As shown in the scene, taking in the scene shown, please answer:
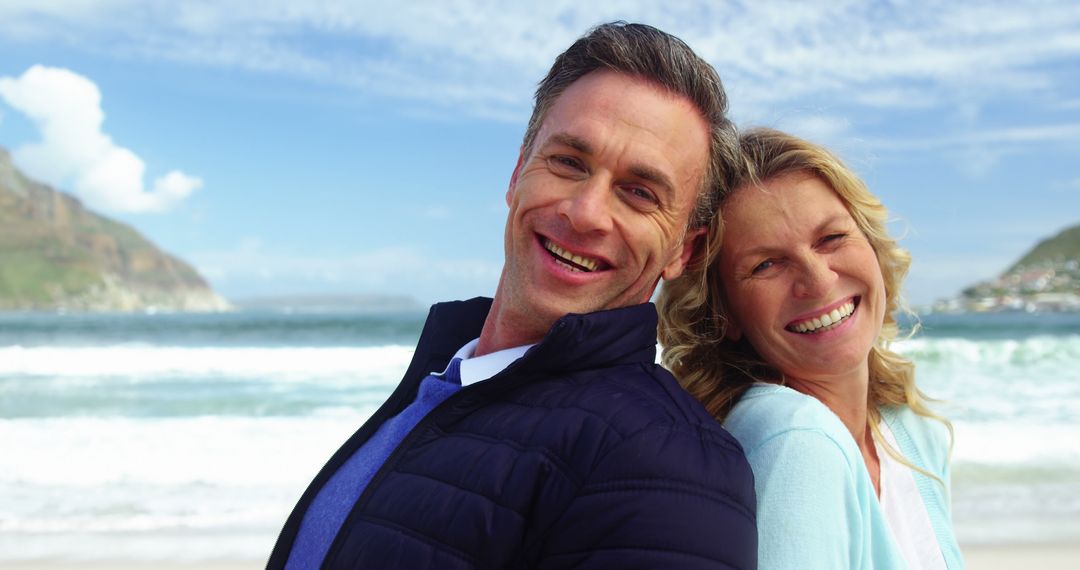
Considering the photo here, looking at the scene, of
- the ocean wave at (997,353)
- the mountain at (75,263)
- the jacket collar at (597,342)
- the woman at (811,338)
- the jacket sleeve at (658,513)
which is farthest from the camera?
the mountain at (75,263)

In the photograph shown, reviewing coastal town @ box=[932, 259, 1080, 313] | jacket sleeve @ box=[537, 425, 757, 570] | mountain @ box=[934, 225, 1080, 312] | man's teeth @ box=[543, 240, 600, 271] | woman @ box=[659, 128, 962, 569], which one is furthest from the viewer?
mountain @ box=[934, 225, 1080, 312]

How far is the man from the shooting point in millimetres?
1541

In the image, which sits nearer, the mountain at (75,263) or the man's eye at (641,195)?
the man's eye at (641,195)

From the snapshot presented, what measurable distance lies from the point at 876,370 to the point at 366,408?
1016 centimetres

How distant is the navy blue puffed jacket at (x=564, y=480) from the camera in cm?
150

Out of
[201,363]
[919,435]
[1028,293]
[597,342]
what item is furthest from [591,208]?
[1028,293]

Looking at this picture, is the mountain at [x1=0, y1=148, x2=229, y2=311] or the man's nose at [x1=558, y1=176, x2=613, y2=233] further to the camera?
the mountain at [x1=0, y1=148, x2=229, y2=311]

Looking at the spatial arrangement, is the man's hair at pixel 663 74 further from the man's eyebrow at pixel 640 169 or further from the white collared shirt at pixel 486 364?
the white collared shirt at pixel 486 364

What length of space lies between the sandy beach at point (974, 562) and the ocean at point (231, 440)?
0.44ft

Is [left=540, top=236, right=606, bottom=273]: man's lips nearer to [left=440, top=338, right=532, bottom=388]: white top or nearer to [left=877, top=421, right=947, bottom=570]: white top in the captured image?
[left=440, top=338, right=532, bottom=388]: white top

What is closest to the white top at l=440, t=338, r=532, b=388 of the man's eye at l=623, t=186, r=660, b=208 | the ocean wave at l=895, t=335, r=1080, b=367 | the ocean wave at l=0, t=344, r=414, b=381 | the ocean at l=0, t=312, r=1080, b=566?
the man's eye at l=623, t=186, r=660, b=208

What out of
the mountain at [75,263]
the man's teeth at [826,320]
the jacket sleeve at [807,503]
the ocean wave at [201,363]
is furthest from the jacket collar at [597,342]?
the mountain at [75,263]

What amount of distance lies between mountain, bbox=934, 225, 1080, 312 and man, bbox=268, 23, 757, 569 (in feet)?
189

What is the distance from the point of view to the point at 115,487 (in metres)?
7.45
